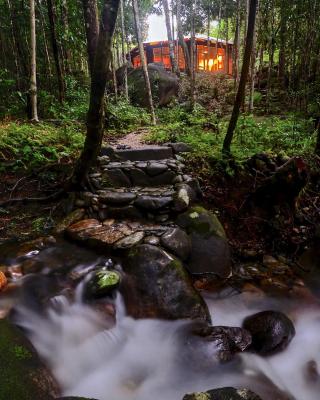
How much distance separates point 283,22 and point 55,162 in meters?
12.4

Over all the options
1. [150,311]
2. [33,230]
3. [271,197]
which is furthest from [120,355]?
[271,197]

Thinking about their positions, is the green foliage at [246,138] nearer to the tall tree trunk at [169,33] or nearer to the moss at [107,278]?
the moss at [107,278]

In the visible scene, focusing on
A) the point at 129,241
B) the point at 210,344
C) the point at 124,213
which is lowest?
the point at 210,344

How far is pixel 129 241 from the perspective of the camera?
4.44 metres

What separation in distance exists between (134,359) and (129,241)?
1558 millimetres

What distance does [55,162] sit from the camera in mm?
6117

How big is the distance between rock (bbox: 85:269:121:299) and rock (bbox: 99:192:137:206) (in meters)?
1.42

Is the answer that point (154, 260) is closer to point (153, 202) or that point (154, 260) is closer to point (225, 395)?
point (153, 202)

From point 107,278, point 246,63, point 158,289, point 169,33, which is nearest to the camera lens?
point 158,289

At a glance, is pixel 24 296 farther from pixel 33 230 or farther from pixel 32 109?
pixel 32 109

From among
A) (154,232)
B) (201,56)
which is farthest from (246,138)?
(201,56)

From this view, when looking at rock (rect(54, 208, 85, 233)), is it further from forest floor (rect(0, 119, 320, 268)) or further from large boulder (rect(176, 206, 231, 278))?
large boulder (rect(176, 206, 231, 278))

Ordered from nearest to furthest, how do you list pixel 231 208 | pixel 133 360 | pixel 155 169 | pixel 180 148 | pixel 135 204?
pixel 133 360 < pixel 135 204 < pixel 231 208 < pixel 155 169 < pixel 180 148

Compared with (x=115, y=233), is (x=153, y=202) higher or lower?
higher
